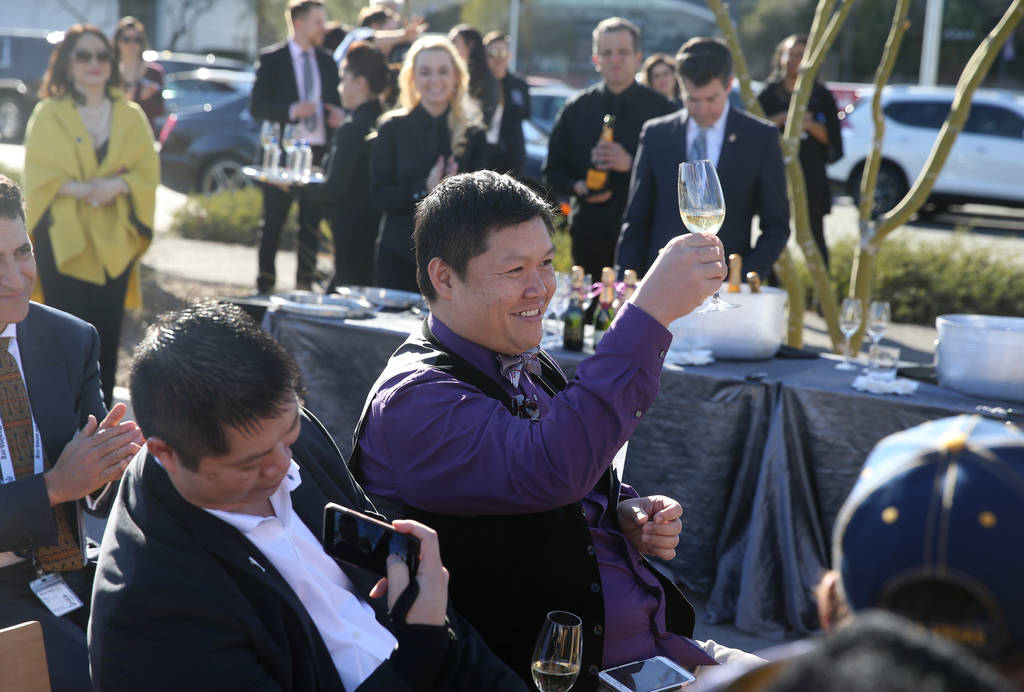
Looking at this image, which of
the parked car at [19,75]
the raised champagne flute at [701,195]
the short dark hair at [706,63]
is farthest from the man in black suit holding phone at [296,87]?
the parked car at [19,75]

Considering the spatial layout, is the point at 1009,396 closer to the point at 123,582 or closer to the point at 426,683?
the point at 426,683

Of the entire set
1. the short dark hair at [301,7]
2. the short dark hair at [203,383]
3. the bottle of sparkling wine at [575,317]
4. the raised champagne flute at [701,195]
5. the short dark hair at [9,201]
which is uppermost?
the short dark hair at [301,7]

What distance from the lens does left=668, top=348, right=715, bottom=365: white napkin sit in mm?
4117

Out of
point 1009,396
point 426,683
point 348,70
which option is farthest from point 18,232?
point 348,70

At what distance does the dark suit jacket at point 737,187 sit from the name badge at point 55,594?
321cm

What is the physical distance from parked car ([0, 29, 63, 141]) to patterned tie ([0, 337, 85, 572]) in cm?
2023

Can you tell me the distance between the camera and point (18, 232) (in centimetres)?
262

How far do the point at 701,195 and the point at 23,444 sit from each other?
1878mm

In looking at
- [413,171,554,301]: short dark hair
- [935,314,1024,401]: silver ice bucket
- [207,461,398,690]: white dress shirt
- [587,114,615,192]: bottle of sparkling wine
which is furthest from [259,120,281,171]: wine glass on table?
[207,461,398,690]: white dress shirt

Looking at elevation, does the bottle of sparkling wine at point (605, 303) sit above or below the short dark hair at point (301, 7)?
below

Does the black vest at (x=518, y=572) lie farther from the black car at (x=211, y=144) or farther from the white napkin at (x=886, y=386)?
the black car at (x=211, y=144)

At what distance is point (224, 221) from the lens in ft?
38.5

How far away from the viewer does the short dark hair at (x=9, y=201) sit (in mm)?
2586

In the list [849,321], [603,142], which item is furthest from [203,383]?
[603,142]
